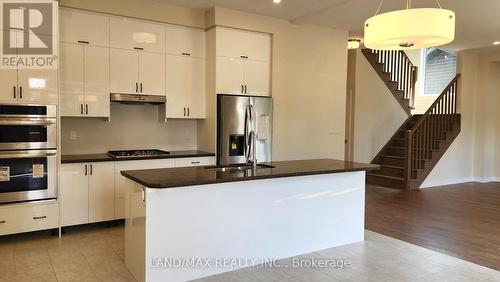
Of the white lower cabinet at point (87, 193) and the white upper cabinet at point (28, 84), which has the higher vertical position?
the white upper cabinet at point (28, 84)

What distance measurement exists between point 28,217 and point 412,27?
413 centimetres

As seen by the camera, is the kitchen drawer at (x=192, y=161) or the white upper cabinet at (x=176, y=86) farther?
the white upper cabinet at (x=176, y=86)

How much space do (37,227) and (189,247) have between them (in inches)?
82.6

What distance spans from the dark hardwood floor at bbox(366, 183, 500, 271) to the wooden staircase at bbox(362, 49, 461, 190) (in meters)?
0.39

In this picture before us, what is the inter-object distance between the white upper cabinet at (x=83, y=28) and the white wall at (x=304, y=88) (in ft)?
4.69

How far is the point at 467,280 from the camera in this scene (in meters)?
3.24

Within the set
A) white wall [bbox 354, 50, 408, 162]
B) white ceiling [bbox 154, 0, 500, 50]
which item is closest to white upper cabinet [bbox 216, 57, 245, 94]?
white ceiling [bbox 154, 0, 500, 50]

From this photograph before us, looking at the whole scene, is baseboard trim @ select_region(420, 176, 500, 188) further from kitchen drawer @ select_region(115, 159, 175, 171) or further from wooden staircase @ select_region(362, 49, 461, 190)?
kitchen drawer @ select_region(115, 159, 175, 171)

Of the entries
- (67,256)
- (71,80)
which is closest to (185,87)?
(71,80)

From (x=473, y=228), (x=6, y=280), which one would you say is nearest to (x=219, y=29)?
(x=6, y=280)

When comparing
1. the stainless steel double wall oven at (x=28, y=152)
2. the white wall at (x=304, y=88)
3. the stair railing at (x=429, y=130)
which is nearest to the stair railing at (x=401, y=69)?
the stair railing at (x=429, y=130)

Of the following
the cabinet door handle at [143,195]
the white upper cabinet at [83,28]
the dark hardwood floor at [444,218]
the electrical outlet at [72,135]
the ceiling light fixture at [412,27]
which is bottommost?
the dark hardwood floor at [444,218]

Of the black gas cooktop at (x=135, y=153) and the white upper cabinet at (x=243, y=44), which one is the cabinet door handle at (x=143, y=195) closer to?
the black gas cooktop at (x=135, y=153)

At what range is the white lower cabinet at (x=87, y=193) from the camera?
14.3 ft
